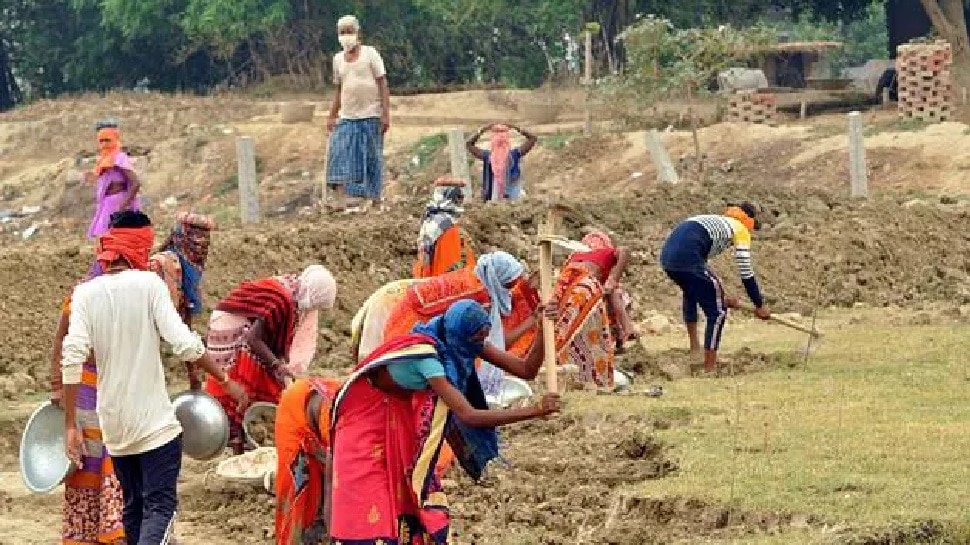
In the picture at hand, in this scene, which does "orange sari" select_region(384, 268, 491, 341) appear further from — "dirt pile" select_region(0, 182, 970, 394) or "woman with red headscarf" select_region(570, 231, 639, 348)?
"dirt pile" select_region(0, 182, 970, 394)

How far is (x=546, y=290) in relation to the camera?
8.82 meters

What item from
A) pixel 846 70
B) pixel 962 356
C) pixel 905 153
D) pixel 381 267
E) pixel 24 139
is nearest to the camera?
pixel 962 356

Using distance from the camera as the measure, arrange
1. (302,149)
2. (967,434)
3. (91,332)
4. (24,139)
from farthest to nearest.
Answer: (24,139) < (302,149) < (967,434) < (91,332)

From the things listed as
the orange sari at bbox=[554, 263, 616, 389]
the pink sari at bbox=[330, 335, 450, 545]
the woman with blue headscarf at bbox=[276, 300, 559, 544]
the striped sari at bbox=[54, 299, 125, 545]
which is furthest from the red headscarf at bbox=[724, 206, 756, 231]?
the pink sari at bbox=[330, 335, 450, 545]

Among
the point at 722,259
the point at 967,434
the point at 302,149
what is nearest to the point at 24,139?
the point at 302,149

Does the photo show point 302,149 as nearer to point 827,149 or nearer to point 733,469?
point 827,149

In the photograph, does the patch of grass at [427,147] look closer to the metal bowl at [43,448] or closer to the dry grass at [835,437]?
the dry grass at [835,437]

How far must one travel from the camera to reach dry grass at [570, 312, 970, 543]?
30.9ft

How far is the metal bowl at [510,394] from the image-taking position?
42.1ft

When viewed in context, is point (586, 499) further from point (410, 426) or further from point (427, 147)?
point (427, 147)

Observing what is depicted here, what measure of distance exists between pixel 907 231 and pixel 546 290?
14.4 metres

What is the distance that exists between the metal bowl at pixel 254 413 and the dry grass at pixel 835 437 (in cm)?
210

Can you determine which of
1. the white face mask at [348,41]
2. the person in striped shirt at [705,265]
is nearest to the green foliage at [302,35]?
the white face mask at [348,41]

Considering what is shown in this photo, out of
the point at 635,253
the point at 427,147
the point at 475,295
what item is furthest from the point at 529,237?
the point at 427,147
